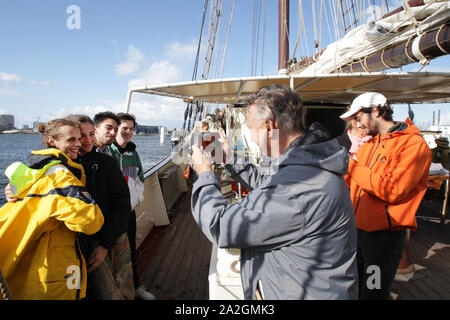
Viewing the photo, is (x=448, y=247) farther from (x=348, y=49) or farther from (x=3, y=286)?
(x=3, y=286)

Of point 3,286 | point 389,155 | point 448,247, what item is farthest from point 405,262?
point 3,286

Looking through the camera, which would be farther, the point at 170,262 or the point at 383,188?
the point at 170,262

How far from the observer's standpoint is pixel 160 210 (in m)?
3.93

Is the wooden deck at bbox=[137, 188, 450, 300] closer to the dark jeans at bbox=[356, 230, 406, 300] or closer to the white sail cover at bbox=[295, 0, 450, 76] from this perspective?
A: the dark jeans at bbox=[356, 230, 406, 300]

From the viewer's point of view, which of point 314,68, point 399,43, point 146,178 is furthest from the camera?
point 314,68

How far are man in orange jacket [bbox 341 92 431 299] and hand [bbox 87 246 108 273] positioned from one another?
1.62 m

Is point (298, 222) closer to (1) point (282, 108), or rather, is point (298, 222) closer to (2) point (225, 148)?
(1) point (282, 108)

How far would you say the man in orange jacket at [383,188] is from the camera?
137cm

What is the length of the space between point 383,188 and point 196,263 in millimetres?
2182

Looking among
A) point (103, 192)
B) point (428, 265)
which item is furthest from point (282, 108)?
point (428, 265)

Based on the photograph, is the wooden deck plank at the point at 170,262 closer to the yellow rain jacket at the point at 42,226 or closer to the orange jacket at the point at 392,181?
the yellow rain jacket at the point at 42,226

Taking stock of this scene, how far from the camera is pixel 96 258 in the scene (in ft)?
4.93

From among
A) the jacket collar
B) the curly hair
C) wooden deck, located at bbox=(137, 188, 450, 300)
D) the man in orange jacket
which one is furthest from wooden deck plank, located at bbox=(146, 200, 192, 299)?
the curly hair
